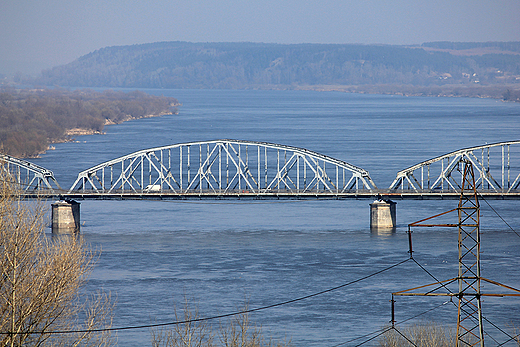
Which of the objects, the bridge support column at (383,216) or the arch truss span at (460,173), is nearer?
the bridge support column at (383,216)

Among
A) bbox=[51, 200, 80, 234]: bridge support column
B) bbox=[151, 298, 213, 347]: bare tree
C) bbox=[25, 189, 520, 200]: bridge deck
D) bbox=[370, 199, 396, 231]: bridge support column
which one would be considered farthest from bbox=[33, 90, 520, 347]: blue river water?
bbox=[25, 189, 520, 200]: bridge deck

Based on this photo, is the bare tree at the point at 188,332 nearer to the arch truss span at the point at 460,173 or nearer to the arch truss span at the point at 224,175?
the arch truss span at the point at 224,175

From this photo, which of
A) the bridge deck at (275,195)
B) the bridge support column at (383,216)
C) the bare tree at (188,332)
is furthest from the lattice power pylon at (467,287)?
the bare tree at (188,332)

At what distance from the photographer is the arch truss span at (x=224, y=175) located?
8625 centimetres

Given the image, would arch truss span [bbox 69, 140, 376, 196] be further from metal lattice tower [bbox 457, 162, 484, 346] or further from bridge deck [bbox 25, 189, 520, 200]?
metal lattice tower [bbox 457, 162, 484, 346]

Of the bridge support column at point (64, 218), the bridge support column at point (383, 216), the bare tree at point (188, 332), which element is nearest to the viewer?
the bare tree at point (188, 332)

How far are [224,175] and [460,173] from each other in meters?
32.9

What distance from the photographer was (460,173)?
116625 millimetres

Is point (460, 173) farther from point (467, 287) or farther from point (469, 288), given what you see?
point (467, 287)

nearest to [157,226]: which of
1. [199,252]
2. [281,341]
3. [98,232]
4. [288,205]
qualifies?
[98,232]

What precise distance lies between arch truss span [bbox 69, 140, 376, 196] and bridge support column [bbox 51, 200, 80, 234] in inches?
132

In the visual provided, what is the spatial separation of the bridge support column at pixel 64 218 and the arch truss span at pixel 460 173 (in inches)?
1246

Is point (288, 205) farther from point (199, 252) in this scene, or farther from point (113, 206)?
point (199, 252)

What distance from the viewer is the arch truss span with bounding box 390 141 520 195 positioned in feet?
283
